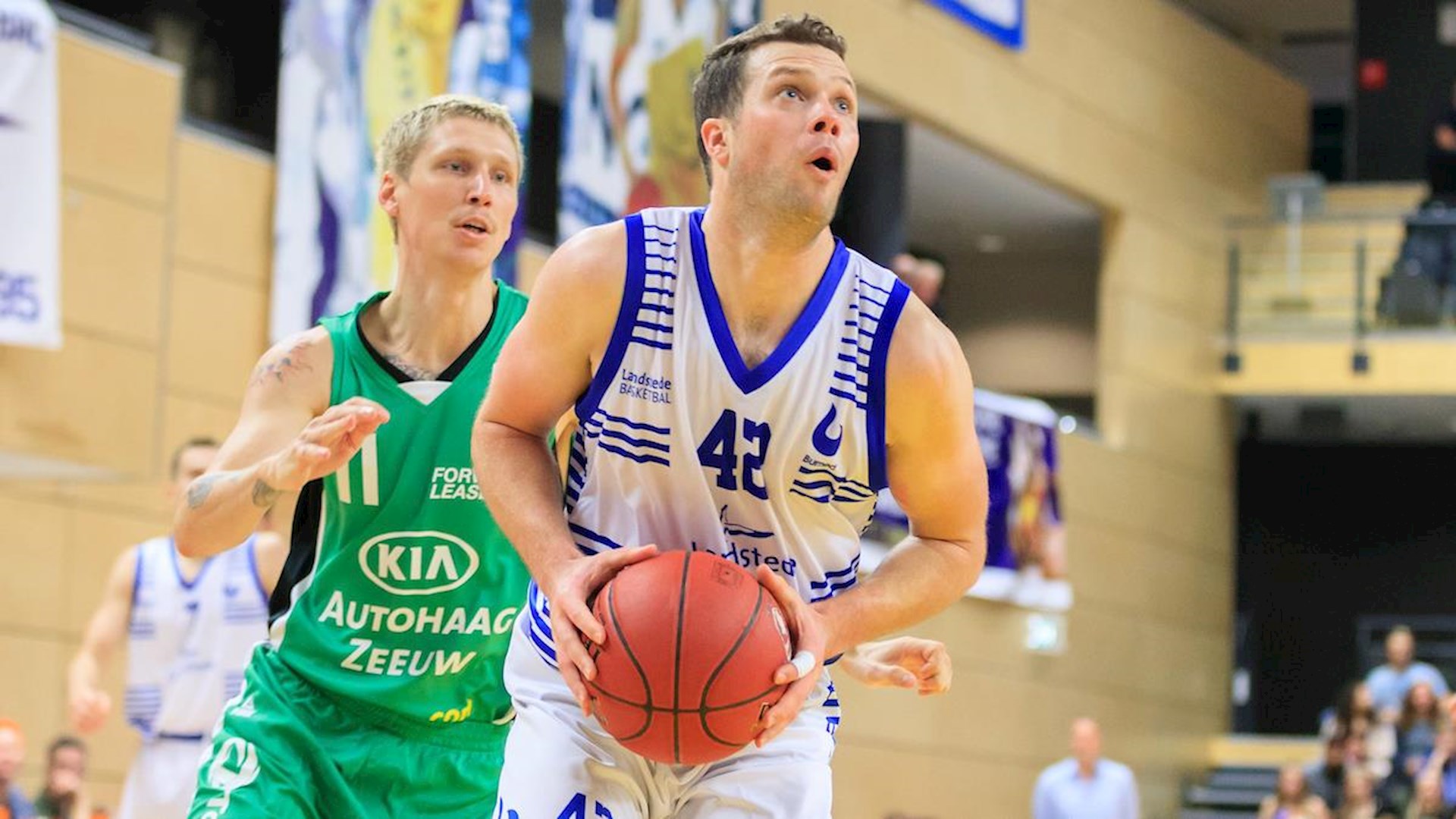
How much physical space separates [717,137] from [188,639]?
5.14 meters

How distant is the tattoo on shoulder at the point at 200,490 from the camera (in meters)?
4.74

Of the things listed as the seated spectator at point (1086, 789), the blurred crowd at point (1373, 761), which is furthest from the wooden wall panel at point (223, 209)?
the blurred crowd at point (1373, 761)

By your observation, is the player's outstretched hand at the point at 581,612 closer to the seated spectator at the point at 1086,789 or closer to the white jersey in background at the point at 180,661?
the white jersey in background at the point at 180,661

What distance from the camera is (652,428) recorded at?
13.3ft

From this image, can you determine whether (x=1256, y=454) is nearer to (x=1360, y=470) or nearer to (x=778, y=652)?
(x=1360, y=470)

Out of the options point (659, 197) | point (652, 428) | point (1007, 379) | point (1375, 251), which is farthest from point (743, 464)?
point (1007, 379)

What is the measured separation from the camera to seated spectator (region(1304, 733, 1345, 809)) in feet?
58.2

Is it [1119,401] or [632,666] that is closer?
[632,666]

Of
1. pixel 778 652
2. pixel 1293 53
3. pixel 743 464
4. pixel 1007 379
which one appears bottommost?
pixel 778 652

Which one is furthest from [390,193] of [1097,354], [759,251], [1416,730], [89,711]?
[1097,354]

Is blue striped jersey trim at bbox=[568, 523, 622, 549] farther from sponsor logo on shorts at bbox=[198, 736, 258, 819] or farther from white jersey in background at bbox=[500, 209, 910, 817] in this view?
sponsor logo on shorts at bbox=[198, 736, 258, 819]

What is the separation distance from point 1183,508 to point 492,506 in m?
21.8

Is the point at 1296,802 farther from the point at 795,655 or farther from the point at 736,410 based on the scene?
the point at 795,655

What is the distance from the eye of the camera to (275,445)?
4875 mm
